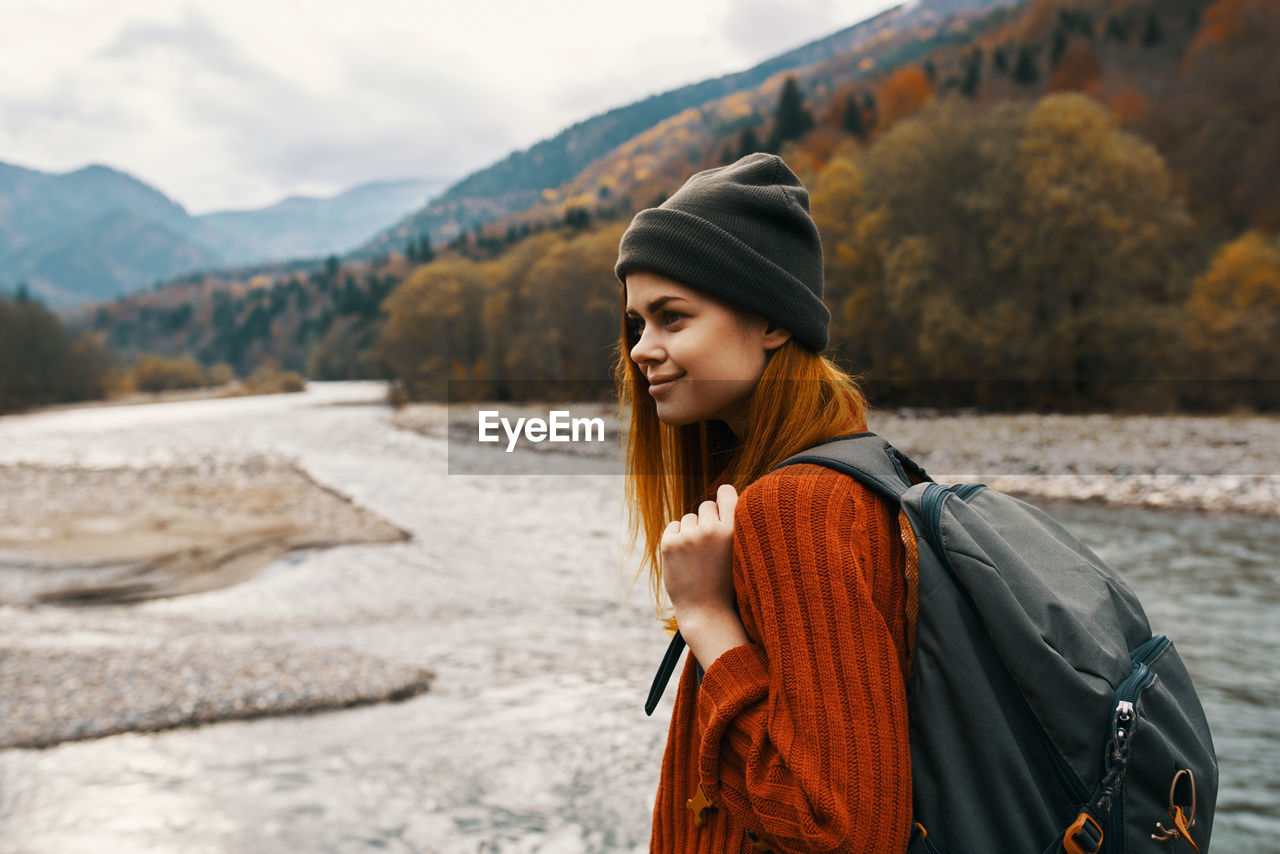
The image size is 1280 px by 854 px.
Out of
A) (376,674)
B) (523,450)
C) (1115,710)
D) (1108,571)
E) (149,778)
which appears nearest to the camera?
(1115,710)

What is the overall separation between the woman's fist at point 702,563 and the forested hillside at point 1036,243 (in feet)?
34.4

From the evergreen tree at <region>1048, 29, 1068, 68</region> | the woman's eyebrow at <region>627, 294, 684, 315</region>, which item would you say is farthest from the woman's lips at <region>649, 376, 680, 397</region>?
the evergreen tree at <region>1048, 29, 1068, 68</region>

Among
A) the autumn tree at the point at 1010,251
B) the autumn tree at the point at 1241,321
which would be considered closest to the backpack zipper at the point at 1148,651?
the autumn tree at the point at 1010,251

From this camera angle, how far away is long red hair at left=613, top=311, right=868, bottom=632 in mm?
1190

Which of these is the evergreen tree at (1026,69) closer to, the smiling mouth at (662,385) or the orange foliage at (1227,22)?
the orange foliage at (1227,22)

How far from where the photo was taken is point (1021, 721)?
0.94 metres

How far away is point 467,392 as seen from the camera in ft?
165

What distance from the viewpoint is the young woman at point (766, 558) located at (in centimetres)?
90

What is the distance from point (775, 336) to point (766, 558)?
43cm

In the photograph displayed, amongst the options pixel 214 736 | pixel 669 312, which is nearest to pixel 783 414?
pixel 669 312

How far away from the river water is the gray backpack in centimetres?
116

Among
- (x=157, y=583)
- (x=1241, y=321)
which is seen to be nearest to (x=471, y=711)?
(x=157, y=583)

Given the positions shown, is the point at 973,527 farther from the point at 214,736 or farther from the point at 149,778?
the point at 214,736

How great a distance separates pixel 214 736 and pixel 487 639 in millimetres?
3030
